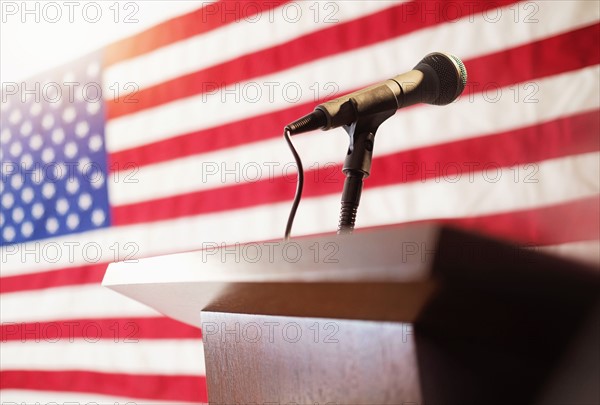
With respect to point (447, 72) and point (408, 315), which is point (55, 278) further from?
point (408, 315)

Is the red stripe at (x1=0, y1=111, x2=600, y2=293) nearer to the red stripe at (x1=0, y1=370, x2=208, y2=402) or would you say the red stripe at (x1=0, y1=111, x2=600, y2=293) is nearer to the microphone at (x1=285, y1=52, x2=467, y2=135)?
the red stripe at (x1=0, y1=370, x2=208, y2=402)

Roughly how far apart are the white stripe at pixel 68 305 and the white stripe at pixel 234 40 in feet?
2.22

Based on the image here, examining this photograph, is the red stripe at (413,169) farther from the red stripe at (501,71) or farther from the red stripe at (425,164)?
the red stripe at (501,71)

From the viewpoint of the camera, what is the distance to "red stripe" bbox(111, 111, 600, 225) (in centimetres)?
118

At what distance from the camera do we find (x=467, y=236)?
1.00 ft

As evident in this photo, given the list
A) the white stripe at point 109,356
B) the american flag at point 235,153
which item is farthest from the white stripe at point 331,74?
the white stripe at point 109,356

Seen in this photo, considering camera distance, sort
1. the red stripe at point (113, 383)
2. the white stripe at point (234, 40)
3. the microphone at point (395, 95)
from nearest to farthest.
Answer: the microphone at point (395, 95)
the white stripe at point (234, 40)
the red stripe at point (113, 383)

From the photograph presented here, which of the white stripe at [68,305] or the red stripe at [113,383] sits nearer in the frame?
the red stripe at [113,383]

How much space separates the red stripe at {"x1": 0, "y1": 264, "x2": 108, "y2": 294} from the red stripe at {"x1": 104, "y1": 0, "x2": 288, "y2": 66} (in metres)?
0.70

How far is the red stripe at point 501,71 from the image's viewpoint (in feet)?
3.88

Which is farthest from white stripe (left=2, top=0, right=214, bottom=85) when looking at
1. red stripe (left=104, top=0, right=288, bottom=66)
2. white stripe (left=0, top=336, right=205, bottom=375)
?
white stripe (left=0, top=336, right=205, bottom=375)

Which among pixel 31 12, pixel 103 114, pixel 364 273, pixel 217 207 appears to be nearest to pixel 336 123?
pixel 364 273

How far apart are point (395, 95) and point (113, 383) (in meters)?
1.46

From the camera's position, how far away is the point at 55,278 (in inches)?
77.3
